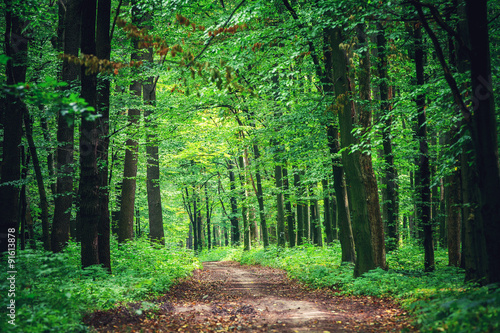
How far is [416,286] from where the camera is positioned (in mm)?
7777

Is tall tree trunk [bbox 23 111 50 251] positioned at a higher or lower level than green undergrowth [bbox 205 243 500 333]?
higher

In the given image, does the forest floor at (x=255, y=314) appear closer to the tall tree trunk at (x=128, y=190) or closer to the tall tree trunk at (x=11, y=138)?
the tall tree trunk at (x=128, y=190)

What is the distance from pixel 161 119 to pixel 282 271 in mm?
9253

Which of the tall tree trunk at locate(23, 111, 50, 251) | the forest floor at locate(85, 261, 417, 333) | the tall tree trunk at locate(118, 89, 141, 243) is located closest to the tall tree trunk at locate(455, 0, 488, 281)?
the forest floor at locate(85, 261, 417, 333)

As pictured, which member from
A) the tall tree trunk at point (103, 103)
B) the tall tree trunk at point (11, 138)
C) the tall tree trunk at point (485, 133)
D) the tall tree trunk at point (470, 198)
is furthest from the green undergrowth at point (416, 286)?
the tall tree trunk at point (11, 138)

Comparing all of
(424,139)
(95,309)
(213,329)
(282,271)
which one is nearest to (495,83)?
(424,139)

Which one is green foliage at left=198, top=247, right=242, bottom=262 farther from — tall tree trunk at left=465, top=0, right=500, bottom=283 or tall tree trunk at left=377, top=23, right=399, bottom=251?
tall tree trunk at left=465, top=0, right=500, bottom=283

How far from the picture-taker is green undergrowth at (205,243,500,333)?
4402 millimetres

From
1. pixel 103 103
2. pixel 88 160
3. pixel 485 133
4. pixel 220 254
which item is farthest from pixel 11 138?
pixel 220 254

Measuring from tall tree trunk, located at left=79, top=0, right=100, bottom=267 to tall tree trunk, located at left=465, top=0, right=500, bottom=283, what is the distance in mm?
8107

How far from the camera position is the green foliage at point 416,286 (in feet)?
14.4

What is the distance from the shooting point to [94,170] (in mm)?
8281

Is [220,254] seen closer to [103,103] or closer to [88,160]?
[103,103]

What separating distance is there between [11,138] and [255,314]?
30.2 ft
